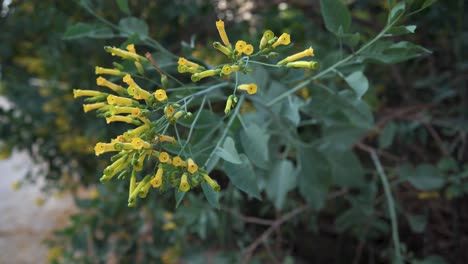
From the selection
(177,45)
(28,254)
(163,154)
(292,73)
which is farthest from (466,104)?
(28,254)

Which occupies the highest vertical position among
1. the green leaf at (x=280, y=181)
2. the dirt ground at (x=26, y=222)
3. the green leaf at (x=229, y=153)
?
the green leaf at (x=229, y=153)

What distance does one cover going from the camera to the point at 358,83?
73cm

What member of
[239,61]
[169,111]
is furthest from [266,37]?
[169,111]

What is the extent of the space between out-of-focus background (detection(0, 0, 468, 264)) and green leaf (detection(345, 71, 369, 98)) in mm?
457

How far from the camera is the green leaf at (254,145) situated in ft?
2.39

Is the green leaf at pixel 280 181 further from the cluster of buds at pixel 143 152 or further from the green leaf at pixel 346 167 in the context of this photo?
the cluster of buds at pixel 143 152

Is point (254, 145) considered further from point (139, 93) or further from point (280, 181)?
point (280, 181)

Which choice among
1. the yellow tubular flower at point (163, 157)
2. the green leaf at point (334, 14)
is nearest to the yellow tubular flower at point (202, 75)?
the yellow tubular flower at point (163, 157)

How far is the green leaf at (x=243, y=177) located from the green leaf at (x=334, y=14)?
0.26 meters

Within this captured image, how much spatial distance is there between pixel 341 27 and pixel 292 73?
0.16 meters

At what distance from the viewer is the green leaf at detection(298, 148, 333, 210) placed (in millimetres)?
1059

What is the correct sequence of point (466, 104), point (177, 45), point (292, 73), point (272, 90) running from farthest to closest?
point (177, 45) → point (466, 104) → point (272, 90) → point (292, 73)

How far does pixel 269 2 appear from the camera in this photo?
153cm

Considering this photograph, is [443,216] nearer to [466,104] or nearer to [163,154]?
[466,104]
